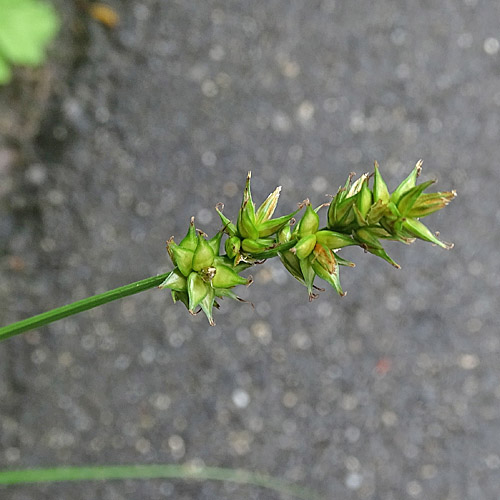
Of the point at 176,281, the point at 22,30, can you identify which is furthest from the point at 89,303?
the point at 22,30

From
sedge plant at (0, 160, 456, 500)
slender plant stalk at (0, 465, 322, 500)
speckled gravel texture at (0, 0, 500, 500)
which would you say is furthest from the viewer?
speckled gravel texture at (0, 0, 500, 500)

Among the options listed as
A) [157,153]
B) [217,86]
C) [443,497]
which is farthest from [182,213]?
[443,497]

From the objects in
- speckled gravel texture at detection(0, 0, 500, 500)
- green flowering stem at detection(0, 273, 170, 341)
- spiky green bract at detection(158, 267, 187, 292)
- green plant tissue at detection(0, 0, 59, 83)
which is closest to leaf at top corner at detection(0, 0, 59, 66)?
green plant tissue at detection(0, 0, 59, 83)

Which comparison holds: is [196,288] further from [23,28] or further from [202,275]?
[23,28]

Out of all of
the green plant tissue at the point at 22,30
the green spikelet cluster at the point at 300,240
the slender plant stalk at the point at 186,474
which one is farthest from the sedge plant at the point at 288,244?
the slender plant stalk at the point at 186,474

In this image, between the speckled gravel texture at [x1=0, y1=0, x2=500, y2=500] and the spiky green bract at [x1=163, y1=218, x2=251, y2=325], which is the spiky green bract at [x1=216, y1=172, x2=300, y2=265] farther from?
the speckled gravel texture at [x1=0, y1=0, x2=500, y2=500]

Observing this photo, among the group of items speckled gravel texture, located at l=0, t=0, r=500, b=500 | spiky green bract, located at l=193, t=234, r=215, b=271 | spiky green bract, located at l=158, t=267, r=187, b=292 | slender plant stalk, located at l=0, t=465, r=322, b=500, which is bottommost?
spiky green bract, located at l=158, t=267, r=187, b=292
